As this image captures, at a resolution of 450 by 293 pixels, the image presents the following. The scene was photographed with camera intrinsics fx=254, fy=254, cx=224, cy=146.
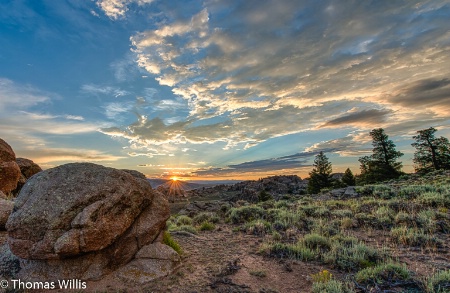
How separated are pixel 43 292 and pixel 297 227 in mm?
10521

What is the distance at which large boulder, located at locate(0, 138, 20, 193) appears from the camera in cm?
1409

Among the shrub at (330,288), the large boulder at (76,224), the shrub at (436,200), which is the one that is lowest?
the shrub at (330,288)

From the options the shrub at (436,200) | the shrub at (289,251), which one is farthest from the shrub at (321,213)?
the shrub at (289,251)

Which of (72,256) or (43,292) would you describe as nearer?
(43,292)

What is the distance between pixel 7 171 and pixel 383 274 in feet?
59.5

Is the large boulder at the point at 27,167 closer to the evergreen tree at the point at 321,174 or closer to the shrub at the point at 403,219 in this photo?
the shrub at the point at 403,219

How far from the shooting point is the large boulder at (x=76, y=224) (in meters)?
6.27

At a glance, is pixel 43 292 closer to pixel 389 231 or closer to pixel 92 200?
pixel 92 200

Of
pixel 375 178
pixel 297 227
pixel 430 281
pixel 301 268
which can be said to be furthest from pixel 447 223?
pixel 375 178

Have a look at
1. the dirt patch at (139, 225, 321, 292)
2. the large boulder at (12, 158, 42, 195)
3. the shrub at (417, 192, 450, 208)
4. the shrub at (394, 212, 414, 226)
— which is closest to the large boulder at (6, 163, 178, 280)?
the dirt patch at (139, 225, 321, 292)

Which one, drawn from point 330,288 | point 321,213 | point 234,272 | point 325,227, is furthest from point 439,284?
point 321,213

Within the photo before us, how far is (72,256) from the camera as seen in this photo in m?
6.53

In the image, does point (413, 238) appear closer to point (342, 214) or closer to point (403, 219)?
point (403, 219)

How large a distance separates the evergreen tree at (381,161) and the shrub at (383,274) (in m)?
41.7
